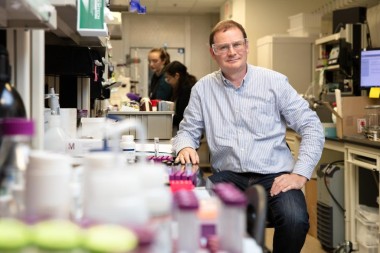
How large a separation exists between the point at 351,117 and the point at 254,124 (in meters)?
1.42

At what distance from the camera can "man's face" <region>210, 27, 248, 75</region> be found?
2266mm

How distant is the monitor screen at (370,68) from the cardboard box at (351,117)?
350 mm

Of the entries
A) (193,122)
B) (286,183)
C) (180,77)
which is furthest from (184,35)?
(286,183)

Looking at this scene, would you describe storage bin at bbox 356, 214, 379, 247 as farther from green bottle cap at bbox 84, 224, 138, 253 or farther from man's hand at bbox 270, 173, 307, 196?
green bottle cap at bbox 84, 224, 138, 253

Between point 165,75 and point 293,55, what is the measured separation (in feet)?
6.08

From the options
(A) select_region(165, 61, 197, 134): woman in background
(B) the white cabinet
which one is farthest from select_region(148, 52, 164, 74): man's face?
(B) the white cabinet

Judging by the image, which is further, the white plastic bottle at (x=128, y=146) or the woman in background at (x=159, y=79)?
the woman in background at (x=159, y=79)

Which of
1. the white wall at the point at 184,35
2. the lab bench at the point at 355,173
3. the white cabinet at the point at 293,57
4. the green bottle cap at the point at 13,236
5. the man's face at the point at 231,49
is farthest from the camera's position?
the white wall at the point at 184,35

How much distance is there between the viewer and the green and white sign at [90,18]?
1495mm

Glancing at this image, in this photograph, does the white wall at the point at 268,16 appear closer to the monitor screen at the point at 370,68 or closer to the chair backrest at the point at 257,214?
the monitor screen at the point at 370,68

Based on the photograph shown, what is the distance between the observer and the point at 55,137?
1.51 meters

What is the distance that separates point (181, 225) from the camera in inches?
33.6

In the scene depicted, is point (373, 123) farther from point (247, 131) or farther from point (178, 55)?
point (178, 55)

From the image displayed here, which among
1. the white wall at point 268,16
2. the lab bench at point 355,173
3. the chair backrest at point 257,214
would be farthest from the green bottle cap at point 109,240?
the white wall at point 268,16
